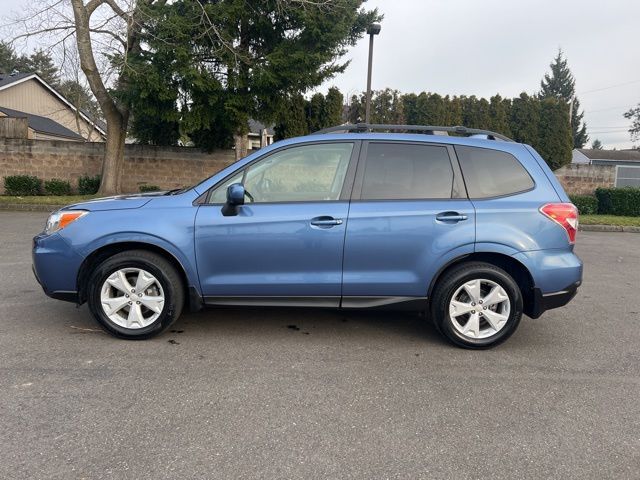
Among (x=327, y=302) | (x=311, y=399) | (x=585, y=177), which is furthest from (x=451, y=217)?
(x=585, y=177)

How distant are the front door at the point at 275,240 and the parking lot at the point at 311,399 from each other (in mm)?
491

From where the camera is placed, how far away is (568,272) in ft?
13.0

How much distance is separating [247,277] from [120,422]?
1.47 metres

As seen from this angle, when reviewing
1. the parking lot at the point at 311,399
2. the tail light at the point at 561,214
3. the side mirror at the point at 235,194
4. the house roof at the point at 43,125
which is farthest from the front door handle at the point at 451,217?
the house roof at the point at 43,125

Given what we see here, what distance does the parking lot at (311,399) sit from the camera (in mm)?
2520

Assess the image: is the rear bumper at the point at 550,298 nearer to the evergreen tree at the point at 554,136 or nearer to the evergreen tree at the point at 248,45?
the evergreen tree at the point at 248,45

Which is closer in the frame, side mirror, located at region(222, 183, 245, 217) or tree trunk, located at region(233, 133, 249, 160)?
side mirror, located at region(222, 183, 245, 217)

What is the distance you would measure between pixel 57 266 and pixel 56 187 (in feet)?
47.1

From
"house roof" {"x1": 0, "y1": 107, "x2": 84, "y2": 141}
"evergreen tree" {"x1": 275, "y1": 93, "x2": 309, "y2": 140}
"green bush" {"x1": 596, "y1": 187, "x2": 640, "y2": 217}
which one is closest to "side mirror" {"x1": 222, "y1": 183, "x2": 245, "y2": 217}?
"evergreen tree" {"x1": 275, "y1": 93, "x2": 309, "y2": 140}

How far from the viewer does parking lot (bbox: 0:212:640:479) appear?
2.52 m

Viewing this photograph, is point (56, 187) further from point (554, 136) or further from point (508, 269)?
point (554, 136)

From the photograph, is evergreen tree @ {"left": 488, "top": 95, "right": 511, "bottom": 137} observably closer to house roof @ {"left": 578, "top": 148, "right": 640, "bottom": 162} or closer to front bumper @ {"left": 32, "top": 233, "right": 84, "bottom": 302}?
front bumper @ {"left": 32, "top": 233, "right": 84, "bottom": 302}

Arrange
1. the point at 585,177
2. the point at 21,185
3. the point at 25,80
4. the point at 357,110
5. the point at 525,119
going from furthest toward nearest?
the point at 25,80 → the point at 357,110 → the point at 525,119 → the point at 585,177 → the point at 21,185

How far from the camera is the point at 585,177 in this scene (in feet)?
56.1
